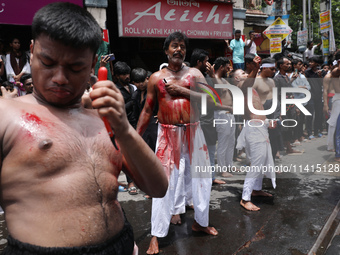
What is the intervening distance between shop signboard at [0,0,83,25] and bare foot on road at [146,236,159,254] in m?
5.91

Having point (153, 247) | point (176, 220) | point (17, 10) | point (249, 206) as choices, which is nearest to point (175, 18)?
point (17, 10)

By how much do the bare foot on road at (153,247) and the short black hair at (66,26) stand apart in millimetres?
2448

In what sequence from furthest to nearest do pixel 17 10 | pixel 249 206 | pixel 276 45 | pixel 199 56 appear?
1. pixel 276 45
2. pixel 17 10
3. pixel 199 56
4. pixel 249 206

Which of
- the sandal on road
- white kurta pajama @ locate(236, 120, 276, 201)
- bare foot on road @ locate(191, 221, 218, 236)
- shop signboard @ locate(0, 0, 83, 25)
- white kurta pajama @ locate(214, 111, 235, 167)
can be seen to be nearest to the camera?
bare foot on road @ locate(191, 221, 218, 236)

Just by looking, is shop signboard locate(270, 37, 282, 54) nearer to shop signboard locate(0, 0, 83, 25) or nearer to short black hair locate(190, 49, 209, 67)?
short black hair locate(190, 49, 209, 67)

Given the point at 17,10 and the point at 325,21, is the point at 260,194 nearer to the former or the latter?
the point at 17,10

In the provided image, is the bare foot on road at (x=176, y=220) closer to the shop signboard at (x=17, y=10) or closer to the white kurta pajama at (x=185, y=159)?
the white kurta pajama at (x=185, y=159)

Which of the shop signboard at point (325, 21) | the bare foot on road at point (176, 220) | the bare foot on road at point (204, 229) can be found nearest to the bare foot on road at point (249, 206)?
the bare foot on road at point (204, 229)

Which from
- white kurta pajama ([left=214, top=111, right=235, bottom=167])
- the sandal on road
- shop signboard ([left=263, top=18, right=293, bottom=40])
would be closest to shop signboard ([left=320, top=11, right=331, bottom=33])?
shop signboard ([left=263, top=18, right=293, bottom=40])

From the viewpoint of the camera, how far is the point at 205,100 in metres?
3.86

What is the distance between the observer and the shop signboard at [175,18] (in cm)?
870

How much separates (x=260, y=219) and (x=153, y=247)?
58.9 inches

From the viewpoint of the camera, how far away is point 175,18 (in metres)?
9.62

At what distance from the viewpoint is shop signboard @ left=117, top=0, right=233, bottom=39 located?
342 inches
